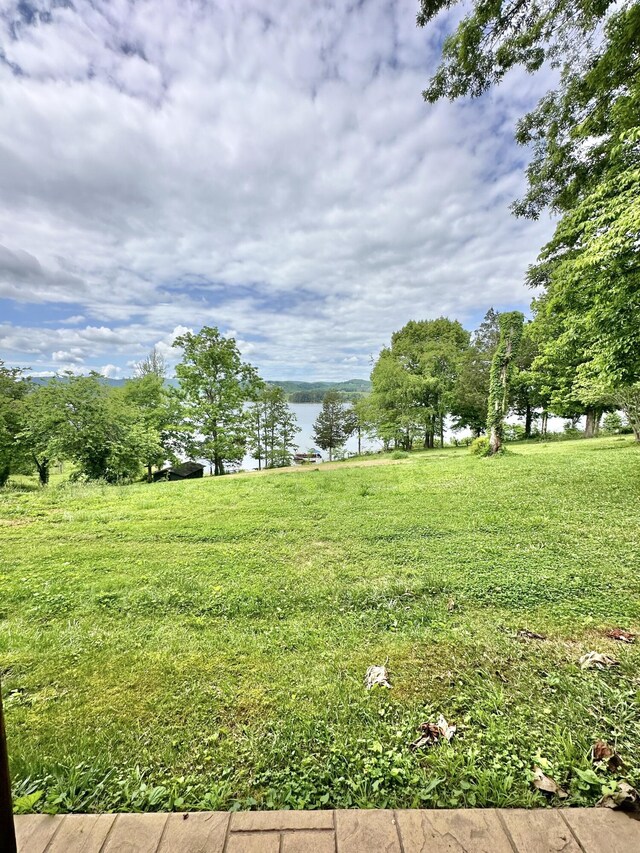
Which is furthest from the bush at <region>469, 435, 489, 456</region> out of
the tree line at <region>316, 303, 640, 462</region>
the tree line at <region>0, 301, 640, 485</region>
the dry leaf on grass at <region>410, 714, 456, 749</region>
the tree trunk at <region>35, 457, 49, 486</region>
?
the tree trunk at <region>35, 457, 49, 486</region>

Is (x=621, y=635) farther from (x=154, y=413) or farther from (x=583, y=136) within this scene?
(x=154, y=413)

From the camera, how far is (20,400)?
42.6 feet

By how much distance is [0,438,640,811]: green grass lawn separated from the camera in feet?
4.42

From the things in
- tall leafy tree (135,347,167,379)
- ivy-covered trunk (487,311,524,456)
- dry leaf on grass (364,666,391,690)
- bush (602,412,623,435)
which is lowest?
dry leaf on grass (364,666,391,690)

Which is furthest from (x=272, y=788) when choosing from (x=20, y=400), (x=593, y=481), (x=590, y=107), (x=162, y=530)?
(x=20, y=400)

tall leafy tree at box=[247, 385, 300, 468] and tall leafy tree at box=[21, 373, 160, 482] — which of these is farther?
tall leafy tree at box=[247, 385, 300, 468]

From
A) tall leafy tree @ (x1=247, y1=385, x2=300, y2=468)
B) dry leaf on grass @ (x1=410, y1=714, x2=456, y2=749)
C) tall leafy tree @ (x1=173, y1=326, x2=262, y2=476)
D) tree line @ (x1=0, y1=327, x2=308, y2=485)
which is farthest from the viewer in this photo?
tall leafy tree @ (x1=247, y1=385, x2=300, y2=468)

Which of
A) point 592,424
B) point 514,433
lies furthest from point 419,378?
point 592,424

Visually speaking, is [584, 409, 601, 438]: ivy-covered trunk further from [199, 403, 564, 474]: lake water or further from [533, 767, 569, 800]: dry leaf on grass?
[533, 767, 569, 800]: dry leaf on grass

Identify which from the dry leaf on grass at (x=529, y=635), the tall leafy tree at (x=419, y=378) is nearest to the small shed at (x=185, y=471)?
the tall leafy tree at (x=419, y=378)

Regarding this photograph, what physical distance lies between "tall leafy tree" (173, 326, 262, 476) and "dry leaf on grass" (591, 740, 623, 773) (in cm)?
1540

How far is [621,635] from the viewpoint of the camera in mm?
2156

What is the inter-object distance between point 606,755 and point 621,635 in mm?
1057

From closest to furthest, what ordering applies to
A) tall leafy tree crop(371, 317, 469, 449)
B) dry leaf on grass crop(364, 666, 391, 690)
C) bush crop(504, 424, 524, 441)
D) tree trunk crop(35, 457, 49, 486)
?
1. dry leaf on grass crop(364, 666, 391, 690)
2. tree trunk crop(35, 457, 49, 486)
3. tall leafy tree crop(371, 317, 469, 449)
4. bush crop(504, 424, 524, 441)
